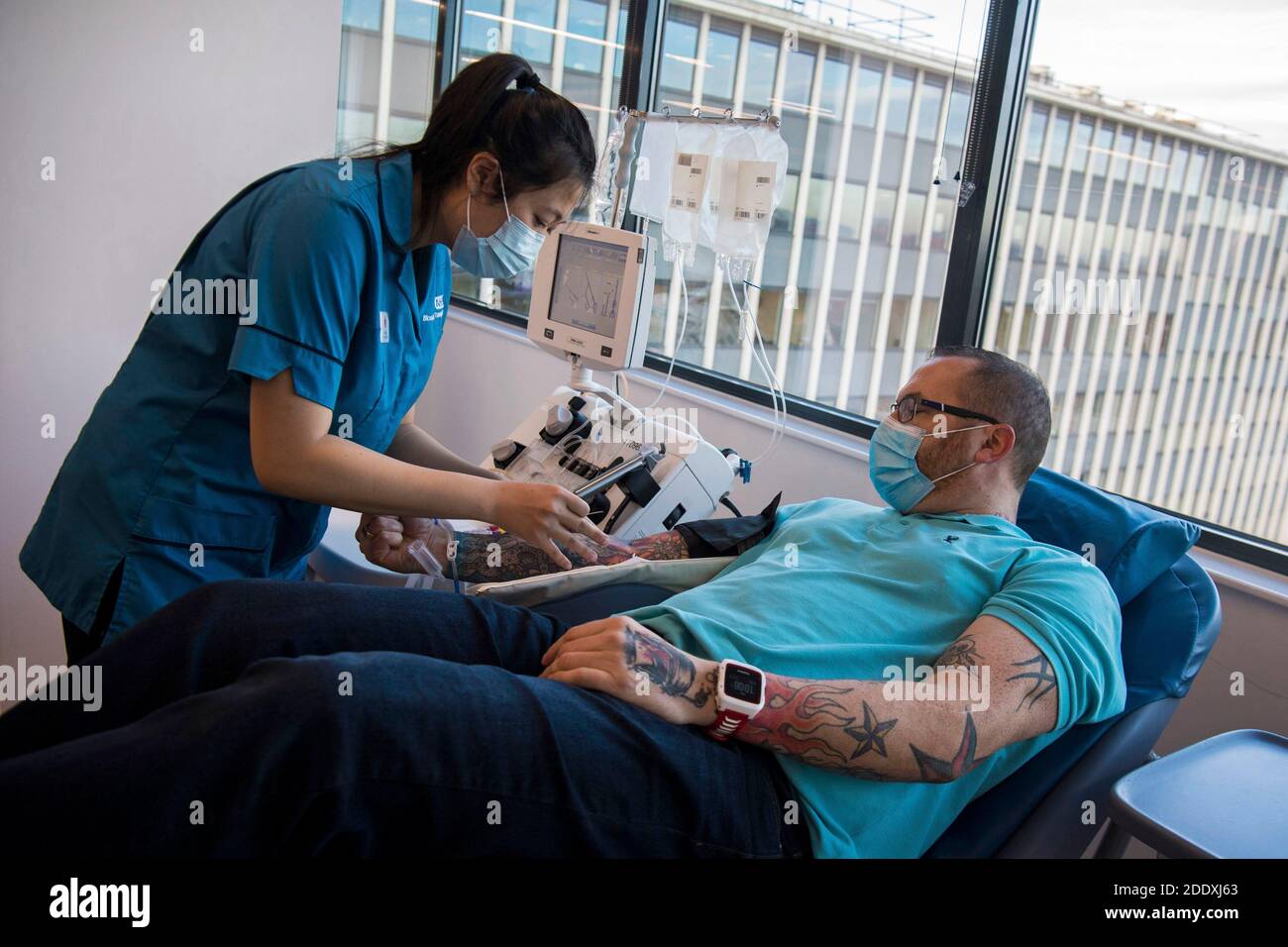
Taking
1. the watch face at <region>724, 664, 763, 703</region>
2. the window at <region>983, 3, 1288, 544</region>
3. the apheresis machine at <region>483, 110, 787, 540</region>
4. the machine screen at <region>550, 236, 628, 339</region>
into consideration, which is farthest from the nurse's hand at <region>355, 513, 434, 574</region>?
the window at <region>983, 3, 1288, 544</region>

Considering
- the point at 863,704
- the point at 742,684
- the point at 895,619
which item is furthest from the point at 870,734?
the point at 895,619

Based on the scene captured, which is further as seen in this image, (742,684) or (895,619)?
(895,619)

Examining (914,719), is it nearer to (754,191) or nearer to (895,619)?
(895,619)

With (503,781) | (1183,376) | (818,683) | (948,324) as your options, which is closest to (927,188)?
(948,324)

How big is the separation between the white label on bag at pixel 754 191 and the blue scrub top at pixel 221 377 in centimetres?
99

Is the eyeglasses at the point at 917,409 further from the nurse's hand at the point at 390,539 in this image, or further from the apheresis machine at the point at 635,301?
the nurse's hand at the point at 390,539

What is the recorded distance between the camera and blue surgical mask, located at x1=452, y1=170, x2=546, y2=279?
1653mm

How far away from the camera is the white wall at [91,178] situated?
2553 millimetres

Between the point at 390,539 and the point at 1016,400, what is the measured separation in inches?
44.1

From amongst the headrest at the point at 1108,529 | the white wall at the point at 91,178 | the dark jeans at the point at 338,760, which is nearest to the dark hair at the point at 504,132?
the dark jeans at the point at 338,760

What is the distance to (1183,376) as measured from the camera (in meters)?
2.23

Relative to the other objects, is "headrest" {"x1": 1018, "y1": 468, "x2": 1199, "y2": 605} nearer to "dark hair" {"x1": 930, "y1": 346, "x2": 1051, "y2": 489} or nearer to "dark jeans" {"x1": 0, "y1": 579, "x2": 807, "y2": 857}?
"dark hair" {"x1": 930, "y1": 346, "x2": 1051, "y2": 489}

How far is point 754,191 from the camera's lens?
7.74 feet

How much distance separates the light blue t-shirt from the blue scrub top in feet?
2.01
